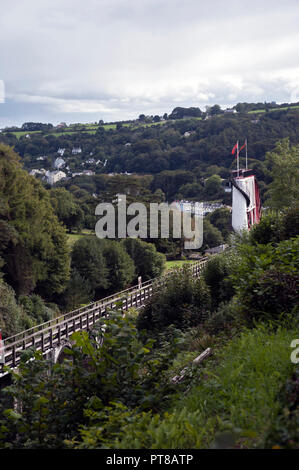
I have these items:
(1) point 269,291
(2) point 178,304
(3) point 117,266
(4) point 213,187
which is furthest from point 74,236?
(1) point 269,291

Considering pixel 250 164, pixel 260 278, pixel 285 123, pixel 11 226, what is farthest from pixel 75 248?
pixel 285 123

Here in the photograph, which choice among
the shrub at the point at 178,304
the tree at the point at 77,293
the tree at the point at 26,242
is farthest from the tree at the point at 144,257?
the shrub at the point at 178,304

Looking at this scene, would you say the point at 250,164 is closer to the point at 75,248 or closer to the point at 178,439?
the point at 75,248

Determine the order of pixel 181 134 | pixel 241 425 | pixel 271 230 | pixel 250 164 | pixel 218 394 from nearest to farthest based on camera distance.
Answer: pixel 241 425
pixel 218 394
pixel 271 230
pixel 250 164
pixel 181 134

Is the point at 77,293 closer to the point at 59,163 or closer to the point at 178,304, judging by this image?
the point at 178,304

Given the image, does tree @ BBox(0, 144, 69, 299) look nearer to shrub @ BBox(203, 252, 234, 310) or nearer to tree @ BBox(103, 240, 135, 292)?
tree @ BBox(103, 240, 135, 292)

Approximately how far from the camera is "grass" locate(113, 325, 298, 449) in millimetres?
2918

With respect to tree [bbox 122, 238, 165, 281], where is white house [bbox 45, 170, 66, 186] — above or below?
above

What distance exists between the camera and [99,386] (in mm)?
3846

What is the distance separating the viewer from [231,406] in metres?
3.39

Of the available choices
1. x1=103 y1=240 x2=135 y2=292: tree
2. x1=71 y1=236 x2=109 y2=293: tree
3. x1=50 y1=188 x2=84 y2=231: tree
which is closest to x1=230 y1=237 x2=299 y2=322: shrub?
x1=71 y1=236 x2=109 y2=293: tree

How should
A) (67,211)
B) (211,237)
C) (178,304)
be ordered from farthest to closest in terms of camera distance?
(211,237), (67,211), (178,304)

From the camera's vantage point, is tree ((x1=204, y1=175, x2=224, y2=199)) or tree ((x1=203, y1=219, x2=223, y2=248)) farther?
tree ((x1=204, y1=175, x2=224, y2=199))
